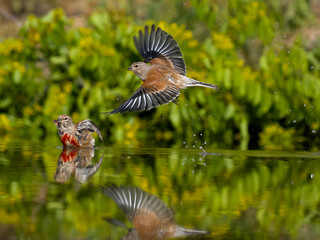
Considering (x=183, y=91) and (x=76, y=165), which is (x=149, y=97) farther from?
(x=183, y=91)

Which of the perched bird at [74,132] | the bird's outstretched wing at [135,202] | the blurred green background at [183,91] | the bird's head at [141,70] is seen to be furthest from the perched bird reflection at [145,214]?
the blurred green background at [183,91]

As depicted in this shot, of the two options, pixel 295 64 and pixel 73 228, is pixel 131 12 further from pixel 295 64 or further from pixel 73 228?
pixel 73 228

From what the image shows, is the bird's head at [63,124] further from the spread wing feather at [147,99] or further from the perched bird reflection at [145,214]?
the perched bird reflection at [145,214]

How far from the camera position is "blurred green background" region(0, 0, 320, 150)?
1020 cm

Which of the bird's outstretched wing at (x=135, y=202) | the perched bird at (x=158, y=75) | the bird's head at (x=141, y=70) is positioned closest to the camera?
the bird's outstretched wing at (x=135, y=202)

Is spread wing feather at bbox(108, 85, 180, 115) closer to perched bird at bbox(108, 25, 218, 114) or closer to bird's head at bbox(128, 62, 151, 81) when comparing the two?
perched bird at bbox(108, 25, 218, 114)

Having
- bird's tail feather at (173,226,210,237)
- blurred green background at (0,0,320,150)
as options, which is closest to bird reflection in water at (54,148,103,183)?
bird's tail feather at (173,226,210,237)

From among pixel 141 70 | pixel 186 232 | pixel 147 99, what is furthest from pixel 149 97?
pixel 186 232

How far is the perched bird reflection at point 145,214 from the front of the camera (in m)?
3.05

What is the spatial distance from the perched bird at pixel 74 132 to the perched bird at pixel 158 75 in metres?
1.00

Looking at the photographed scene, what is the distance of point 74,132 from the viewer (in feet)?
24.0

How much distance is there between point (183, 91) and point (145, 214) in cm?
691

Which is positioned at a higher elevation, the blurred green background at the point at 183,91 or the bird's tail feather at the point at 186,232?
the blurred green background at the point at 183,91

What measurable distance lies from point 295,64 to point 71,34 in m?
3.76
